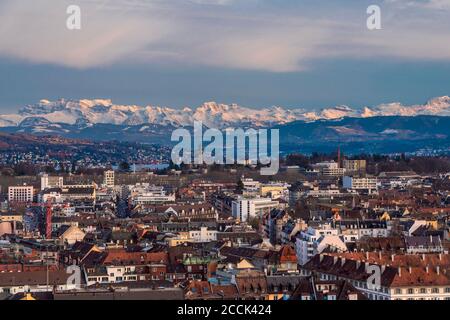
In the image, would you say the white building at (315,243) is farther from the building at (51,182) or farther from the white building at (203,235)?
the building at (51,182)

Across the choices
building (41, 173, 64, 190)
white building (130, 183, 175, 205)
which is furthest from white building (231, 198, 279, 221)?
building (41, 173, 64, 190)

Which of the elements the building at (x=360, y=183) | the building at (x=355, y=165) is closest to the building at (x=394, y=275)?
the building at (x=360, y=183)

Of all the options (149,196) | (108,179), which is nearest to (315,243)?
(149,196)

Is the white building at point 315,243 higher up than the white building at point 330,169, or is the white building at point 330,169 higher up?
the white building at point 315,243

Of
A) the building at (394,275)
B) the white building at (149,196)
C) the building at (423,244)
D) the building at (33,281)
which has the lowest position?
the white building at (149,196)

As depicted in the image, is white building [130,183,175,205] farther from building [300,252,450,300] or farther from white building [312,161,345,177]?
building [300,252,450,300]
